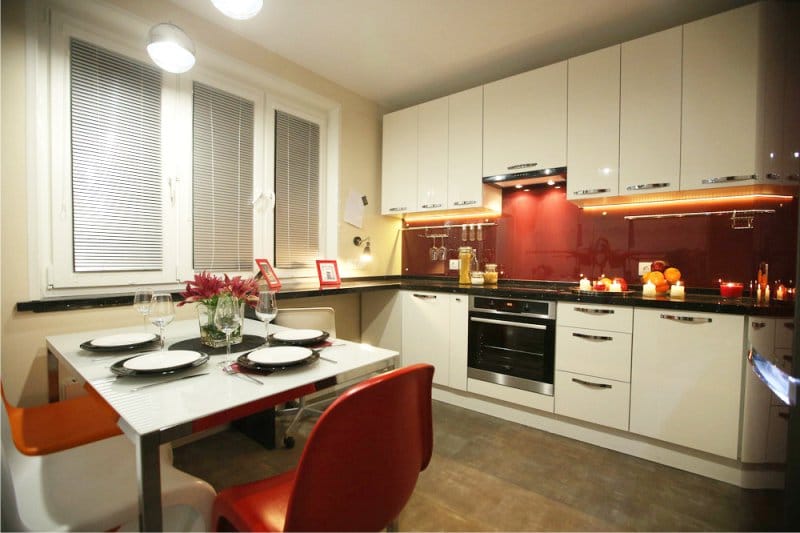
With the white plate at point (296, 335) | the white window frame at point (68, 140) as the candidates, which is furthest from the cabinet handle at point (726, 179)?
the white window frame at point (68, 140)

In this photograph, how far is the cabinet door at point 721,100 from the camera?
199 centimetres

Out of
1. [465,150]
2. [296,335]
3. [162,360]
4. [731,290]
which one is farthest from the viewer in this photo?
[465,150]

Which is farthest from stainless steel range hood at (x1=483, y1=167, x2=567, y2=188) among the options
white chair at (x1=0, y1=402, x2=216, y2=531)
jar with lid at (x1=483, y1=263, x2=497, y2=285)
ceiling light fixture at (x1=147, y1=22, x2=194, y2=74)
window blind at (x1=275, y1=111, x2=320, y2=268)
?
white chair at (x1=0, y1=402, x2=216, y2=531)

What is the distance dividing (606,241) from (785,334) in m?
1.96

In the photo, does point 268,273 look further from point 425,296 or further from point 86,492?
point 86,492

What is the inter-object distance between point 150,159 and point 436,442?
8.06 feet

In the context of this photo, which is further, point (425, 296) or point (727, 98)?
point (425, 296)

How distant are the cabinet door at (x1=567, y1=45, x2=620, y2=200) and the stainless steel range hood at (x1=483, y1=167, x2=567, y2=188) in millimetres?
127

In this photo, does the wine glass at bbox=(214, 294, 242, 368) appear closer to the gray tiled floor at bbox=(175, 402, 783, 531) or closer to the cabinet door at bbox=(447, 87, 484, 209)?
the gray tiled floor at bbox=(175, 402, 783, 531)

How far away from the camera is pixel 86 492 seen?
103 centimetres

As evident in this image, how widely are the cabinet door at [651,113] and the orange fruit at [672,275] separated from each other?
0.54 meters

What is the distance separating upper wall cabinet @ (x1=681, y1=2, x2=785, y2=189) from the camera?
1956mm

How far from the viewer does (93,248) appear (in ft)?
6.52

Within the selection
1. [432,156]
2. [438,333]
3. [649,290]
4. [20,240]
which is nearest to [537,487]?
[438,333]
